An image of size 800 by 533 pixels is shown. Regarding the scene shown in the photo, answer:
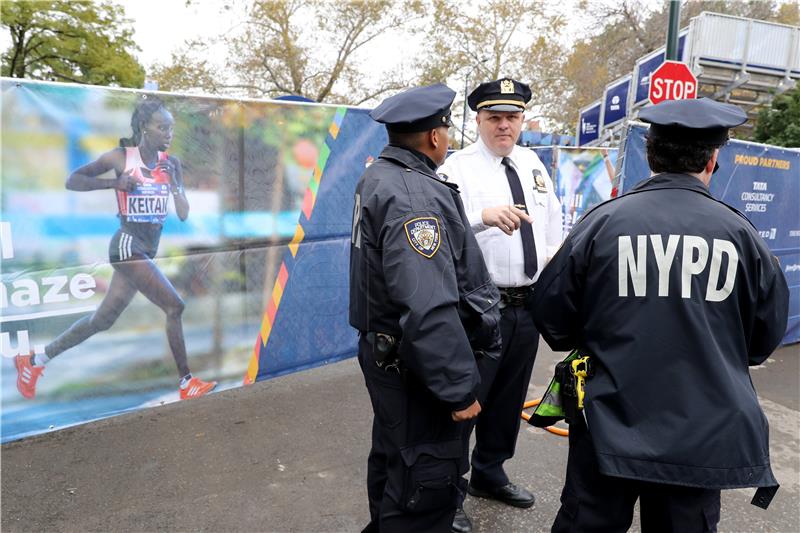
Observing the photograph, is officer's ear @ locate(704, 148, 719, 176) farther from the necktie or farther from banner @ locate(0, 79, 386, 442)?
banner @ locate(0, 79, 386, 442)

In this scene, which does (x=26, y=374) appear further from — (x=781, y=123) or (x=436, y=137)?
(x=781, y=123)

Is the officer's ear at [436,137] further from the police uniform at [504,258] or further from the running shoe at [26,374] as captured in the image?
the running shoe at [26,374]

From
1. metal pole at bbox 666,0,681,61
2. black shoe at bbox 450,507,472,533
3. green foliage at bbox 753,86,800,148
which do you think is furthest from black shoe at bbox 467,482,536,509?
green foliage at bbox 753,86,800,148

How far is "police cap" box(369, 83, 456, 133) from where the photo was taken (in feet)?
6.75

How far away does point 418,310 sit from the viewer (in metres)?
1.81

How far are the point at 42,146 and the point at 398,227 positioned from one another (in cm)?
225

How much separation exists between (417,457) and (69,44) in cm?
2806

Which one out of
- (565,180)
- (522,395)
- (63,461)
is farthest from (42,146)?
(565,180)

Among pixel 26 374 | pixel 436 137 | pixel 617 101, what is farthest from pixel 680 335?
pixel 617 101

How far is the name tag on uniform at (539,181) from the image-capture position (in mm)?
2986

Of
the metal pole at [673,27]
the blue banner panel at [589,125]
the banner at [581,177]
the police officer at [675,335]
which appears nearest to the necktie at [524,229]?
the police officer at [675,335]

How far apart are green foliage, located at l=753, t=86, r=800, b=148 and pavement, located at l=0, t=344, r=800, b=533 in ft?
32.4

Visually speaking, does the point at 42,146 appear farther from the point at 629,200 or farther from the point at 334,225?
the point at 629,200

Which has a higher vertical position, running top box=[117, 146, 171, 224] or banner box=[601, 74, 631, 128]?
banner box=[601, 74, 631, 128]
